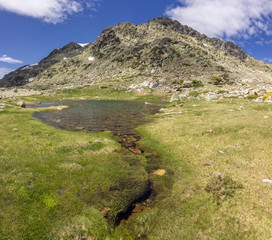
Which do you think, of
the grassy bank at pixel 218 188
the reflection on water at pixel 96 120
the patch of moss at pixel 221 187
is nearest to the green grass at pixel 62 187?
the grassy bank at pixel 218 188

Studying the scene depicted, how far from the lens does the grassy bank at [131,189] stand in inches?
337

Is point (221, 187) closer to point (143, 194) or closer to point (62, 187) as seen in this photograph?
point (143, 194)

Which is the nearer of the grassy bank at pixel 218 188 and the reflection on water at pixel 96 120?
the grassy bank at pixel 218 188

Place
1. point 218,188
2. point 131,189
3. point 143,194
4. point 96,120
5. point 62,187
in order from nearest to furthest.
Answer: point 218,188 < point 62,187 < point 143,194 < point 131,189 < point 96,120

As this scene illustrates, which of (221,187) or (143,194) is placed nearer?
(221,187)

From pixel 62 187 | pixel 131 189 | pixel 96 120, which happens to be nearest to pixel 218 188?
pixel 131 189

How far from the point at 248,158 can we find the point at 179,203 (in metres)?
9.17

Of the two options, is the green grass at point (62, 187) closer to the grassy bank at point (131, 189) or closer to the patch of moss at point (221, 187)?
the grassy bank at point (131, 189)

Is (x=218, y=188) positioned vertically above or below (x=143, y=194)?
above

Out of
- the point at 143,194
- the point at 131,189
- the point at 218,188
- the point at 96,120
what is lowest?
the point at 143,194

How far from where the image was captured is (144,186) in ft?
41.9

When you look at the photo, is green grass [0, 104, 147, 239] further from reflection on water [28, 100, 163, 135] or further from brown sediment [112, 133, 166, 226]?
reflection on water [28, 100, 163, 135]

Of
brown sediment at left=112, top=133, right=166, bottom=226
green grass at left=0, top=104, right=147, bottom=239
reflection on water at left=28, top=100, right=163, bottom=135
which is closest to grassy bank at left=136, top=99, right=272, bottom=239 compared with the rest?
brown sediment at left=112, top=133, right=166, bottom=226

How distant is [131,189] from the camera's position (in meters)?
12.2
